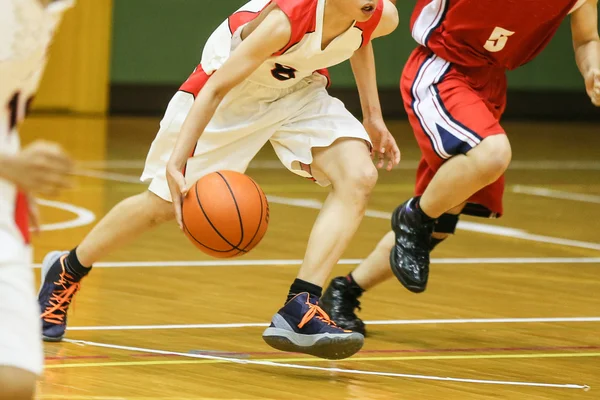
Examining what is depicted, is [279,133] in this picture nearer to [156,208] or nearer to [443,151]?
[156,208]

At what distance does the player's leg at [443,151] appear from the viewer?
4258mm

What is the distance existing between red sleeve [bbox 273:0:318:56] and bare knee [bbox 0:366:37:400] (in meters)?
1.78

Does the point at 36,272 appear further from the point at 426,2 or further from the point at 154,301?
the point at 426,2

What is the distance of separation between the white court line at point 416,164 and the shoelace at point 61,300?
17.0 feet

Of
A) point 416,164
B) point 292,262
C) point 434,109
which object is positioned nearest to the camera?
point 434,109

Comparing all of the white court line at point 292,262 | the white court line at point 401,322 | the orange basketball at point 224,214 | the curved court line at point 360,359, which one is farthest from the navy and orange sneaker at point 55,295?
the white court line at point 292,262

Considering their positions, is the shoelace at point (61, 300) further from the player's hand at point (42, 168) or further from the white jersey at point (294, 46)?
the player's hand at point (42, 168)

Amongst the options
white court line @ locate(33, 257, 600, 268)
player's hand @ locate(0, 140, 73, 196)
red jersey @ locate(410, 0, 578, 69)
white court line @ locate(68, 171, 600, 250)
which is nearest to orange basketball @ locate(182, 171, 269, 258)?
red jersey @ locate(410, 0, 578, 69)

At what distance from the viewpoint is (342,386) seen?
3.64 meters

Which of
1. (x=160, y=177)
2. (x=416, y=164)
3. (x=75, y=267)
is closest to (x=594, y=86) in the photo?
(x=160, y=177)

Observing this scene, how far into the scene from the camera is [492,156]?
4211 mm

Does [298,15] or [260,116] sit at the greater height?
[298,15]

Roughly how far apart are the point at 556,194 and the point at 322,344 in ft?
17.8

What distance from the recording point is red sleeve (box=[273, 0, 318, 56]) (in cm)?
385
